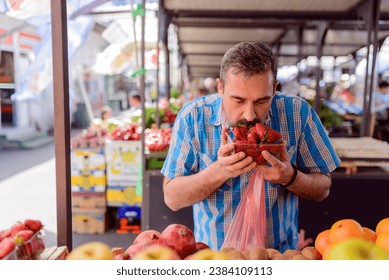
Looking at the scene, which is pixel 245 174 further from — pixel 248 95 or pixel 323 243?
pixel 323 243

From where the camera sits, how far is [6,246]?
135 centimetres

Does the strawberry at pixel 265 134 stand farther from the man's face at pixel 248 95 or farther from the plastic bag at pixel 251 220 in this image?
the plastic bag at pixel 251 220

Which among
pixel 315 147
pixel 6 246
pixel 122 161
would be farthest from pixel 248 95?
pixel 122 161

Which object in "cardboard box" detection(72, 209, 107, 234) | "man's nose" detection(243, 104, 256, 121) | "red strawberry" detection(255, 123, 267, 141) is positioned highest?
"man's nose" detection(243, 104, 256, 121)

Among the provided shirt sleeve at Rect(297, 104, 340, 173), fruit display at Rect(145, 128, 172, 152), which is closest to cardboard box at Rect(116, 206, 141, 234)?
fruit display at Rect(145, 128, 172, 152)

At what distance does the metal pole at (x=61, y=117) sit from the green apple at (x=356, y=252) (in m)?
1.02

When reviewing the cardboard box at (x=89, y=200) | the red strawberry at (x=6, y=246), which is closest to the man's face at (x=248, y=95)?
the red strawberry at (x=6, y=246)

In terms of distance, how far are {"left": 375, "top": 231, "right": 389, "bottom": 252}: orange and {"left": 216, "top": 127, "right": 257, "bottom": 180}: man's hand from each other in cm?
57

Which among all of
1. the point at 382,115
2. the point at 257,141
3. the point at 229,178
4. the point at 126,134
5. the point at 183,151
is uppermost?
the point at 257,141

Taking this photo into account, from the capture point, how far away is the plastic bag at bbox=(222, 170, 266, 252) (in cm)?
206

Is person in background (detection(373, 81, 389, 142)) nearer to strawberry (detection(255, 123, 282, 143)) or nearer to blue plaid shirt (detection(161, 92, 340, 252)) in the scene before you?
blue plaid shirt (detection(161, 92, 340, 252))

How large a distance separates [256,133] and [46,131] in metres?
16.6

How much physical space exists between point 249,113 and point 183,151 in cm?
51
